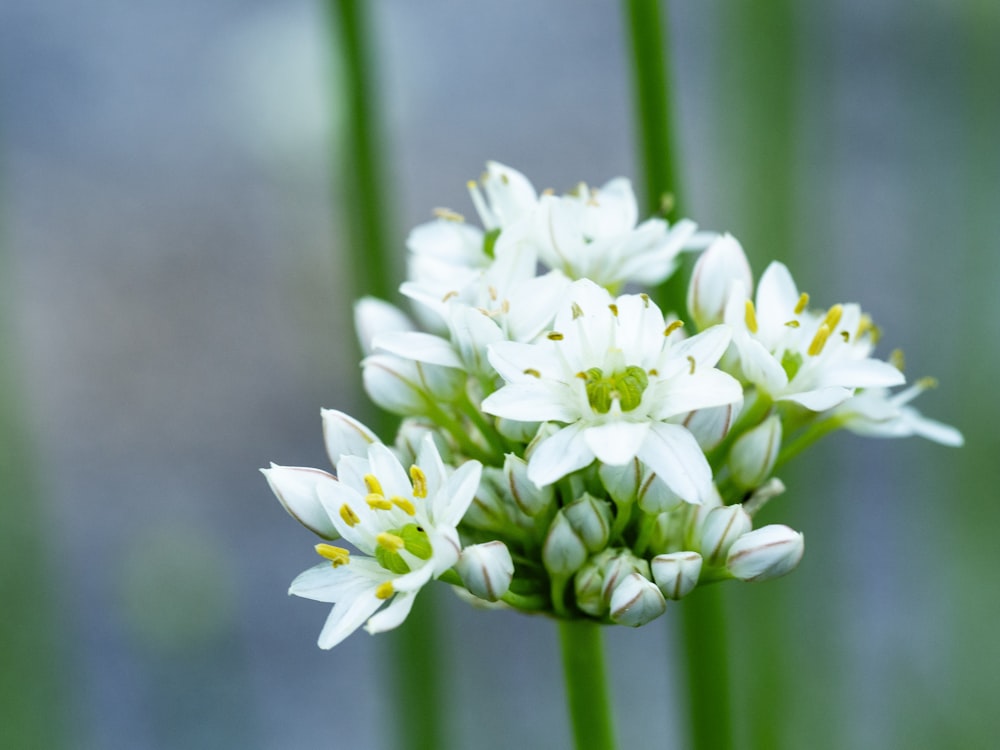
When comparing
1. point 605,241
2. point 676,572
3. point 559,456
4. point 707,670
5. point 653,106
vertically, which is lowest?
point 707,670

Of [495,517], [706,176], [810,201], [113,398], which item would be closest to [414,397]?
[495,517]

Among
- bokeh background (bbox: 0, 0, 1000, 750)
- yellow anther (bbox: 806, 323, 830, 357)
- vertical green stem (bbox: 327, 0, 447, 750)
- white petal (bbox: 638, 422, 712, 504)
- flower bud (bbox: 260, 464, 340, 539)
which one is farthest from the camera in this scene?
bokeh background (bbox: 0, 0, 1000, 750)

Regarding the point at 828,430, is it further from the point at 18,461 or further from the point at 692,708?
the point at 18,461

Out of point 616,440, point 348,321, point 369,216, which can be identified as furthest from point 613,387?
point 348,321

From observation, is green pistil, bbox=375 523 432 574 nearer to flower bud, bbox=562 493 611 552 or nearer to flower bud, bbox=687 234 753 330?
flower bud, bbox=562 493 611 552

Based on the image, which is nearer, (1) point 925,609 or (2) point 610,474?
(2) point 610,474

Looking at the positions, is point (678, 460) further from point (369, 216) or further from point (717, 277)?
point (369, 216)

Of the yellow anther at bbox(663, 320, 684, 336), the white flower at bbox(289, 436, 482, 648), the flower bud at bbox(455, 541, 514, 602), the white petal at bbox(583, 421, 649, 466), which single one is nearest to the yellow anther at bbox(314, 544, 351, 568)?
the white flower at bbox(289, 436, 482, 648)

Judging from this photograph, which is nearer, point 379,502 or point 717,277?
point 379,502
